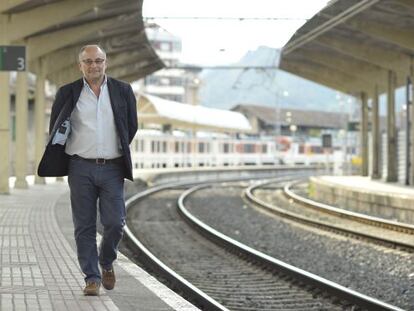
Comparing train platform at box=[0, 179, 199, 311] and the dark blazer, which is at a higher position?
the dark blazer

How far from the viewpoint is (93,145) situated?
6469 millimetres

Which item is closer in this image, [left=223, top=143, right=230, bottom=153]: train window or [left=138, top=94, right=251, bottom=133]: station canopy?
[left=138, top=94, right=251, bottom=133]: station canopy

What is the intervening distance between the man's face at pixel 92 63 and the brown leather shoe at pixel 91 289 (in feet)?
5.06

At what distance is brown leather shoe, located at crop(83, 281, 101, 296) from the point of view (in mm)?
6766

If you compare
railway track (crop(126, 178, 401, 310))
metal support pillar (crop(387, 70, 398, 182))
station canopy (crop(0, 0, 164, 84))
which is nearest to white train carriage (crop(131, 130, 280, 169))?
station canopy (crop(0, 0, 164, 84))

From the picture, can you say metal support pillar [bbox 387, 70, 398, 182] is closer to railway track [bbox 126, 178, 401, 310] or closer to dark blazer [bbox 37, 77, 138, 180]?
railway track [bbox 126, 178, 401, 310]

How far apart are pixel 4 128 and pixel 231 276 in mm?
13043

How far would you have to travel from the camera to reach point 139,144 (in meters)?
51.8

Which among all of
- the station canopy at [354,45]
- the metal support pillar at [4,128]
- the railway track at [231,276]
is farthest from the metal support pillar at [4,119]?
the station canopy at [354,45]

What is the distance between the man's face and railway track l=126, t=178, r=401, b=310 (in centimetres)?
232

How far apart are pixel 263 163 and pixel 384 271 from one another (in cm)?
5857

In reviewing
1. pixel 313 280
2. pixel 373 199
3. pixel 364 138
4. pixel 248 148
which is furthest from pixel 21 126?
pixel 248 148

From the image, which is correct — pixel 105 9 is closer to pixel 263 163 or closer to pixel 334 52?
pixel 334 52

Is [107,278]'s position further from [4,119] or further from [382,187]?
[382,187]
